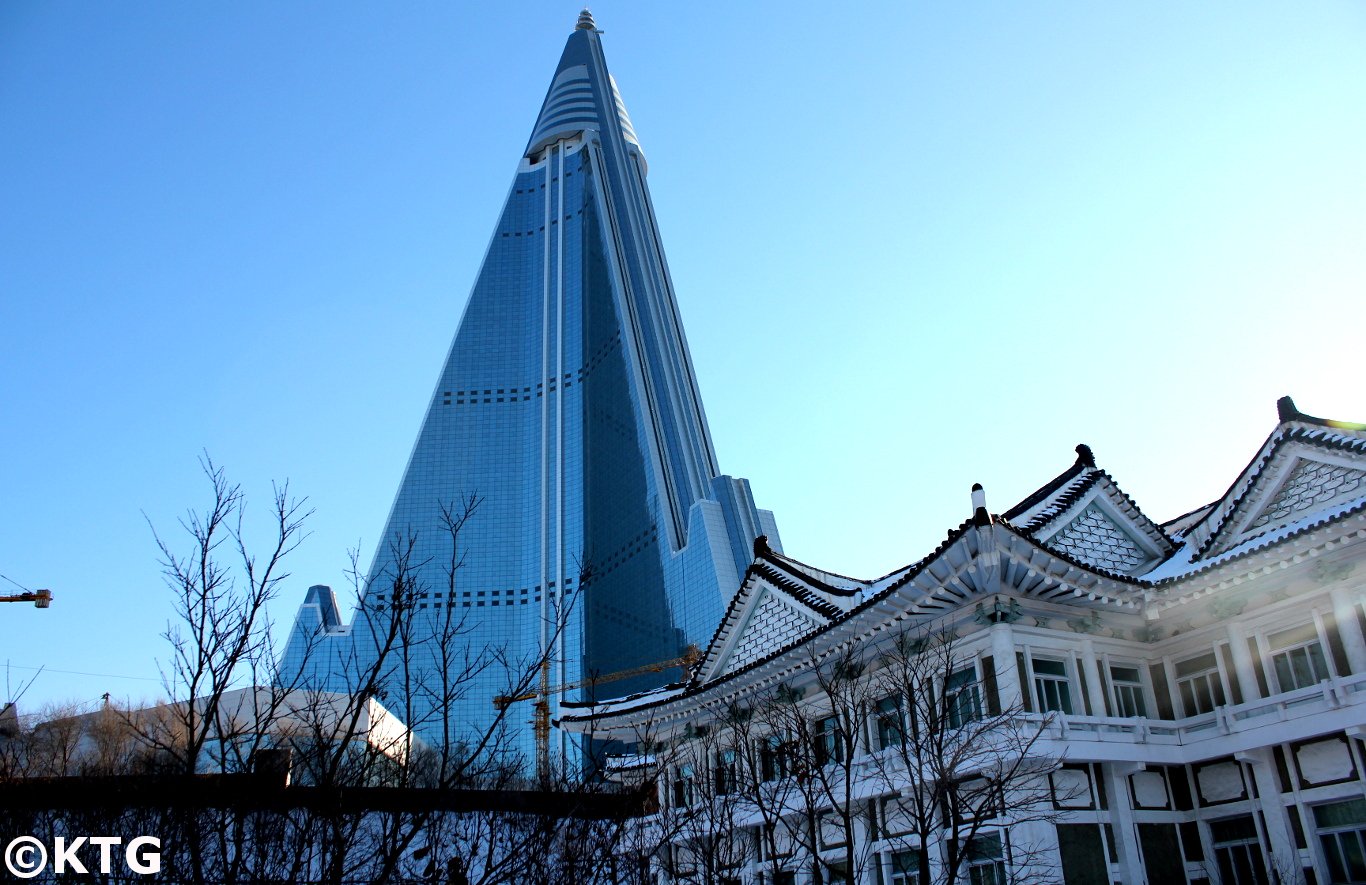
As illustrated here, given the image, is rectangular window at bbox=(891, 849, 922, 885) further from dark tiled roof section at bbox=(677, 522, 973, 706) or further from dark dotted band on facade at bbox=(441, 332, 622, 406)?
dark dotted band on facade at bbox=(441, 332, 622, 406)

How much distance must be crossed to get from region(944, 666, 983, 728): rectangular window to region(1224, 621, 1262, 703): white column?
3195mm

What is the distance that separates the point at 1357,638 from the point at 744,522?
11556 centimetres

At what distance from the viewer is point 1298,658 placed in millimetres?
19688

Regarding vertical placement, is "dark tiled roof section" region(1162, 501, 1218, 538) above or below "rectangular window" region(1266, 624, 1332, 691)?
→ above

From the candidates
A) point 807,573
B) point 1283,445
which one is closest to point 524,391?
point 807,573

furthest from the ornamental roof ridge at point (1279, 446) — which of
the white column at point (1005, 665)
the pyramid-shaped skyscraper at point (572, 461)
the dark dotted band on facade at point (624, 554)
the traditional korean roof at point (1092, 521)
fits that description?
the dark dotted band on facade at point (624, 554)

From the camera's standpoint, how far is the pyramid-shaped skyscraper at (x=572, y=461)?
12788 centimetres

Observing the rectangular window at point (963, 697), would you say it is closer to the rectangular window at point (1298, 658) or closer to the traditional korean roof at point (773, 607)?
the rectangular window at point (1298, 658)

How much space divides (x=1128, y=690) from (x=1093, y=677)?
4.13 ft

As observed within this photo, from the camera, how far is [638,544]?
137m

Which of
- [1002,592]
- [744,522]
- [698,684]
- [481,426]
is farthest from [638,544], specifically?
[1002,592]

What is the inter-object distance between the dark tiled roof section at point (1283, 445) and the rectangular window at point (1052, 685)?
4.24 meters

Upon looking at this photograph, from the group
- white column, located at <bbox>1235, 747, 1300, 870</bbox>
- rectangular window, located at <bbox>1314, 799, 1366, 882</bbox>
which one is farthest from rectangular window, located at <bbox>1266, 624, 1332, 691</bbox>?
rectangular window, located at <bbox>1314, 799, 1366, 882</bbox>

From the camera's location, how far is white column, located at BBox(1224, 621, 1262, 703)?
20.2 metres
